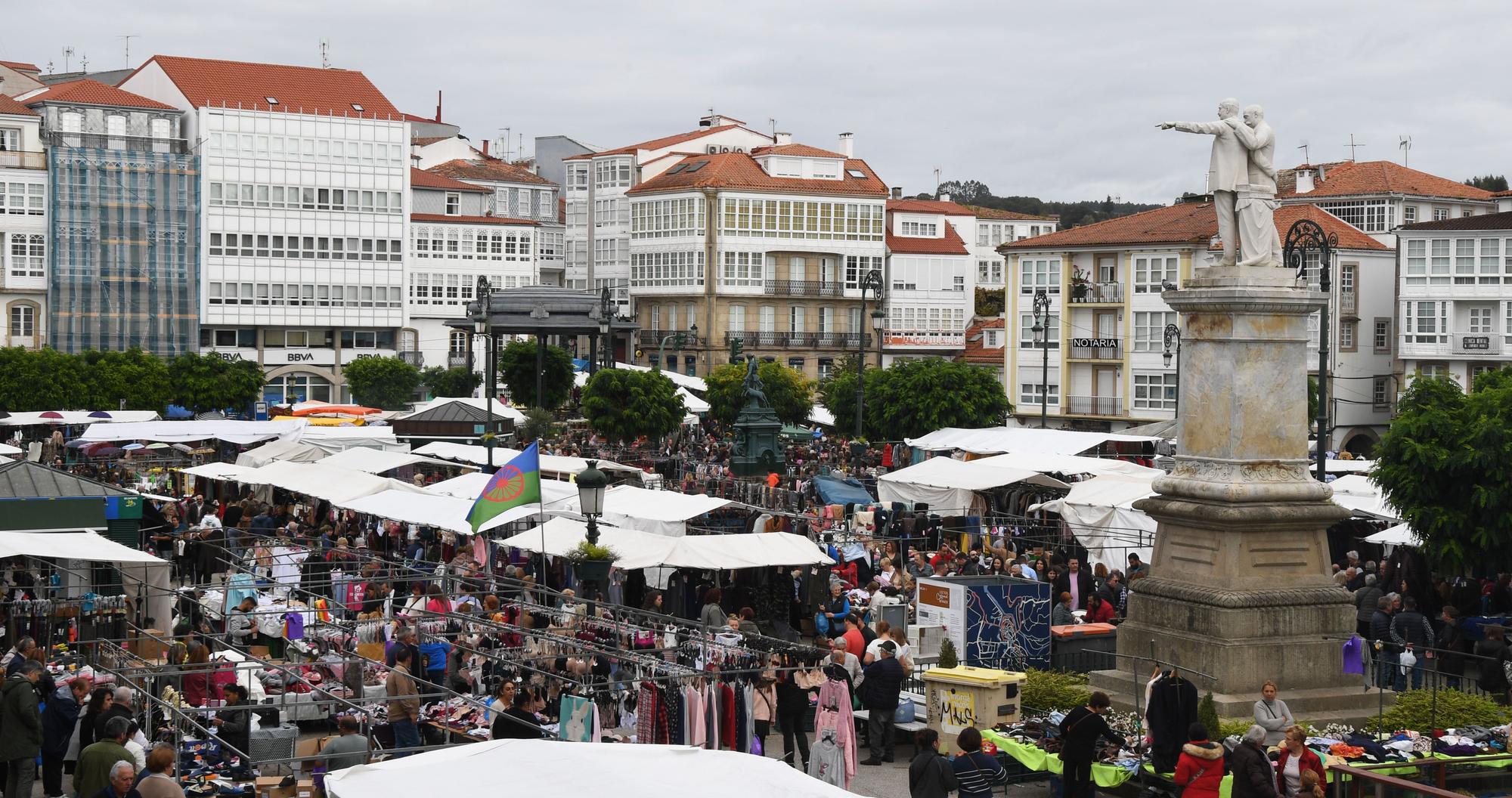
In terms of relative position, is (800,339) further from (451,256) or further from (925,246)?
(451,256)

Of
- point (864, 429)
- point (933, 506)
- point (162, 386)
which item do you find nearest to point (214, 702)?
point (933, 506)

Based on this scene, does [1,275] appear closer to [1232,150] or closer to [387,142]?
[387,142]

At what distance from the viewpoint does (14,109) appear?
76.9 metres

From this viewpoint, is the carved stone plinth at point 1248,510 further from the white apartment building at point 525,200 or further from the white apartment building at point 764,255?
the white apartment building at point 525,200

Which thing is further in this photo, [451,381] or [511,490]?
[451,381]

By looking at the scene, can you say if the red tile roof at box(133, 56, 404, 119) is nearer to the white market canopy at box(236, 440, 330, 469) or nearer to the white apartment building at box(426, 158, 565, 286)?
the white apartment building at box(426, 158, 565, 286)

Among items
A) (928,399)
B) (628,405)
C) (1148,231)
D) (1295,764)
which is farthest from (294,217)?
(1295,764)

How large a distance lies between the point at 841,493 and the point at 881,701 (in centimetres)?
1390

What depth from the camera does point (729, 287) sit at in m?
87.8

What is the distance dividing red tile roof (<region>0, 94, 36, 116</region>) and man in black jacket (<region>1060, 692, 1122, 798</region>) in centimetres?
7246

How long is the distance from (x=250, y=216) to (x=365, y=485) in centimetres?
5735

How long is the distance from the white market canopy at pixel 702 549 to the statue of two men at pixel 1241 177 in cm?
572

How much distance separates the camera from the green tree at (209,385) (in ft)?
197

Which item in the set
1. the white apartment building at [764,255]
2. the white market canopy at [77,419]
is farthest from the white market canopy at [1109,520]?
the white apartment building at [764,255]
